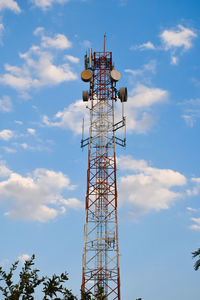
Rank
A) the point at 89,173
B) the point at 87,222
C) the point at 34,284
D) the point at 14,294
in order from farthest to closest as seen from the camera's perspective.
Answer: the point at 89,173 → the point at 87,222 → the point at 34,284 → the point at 14,294

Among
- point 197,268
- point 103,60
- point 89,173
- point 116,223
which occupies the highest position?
point 103,60

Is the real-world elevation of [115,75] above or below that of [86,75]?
below

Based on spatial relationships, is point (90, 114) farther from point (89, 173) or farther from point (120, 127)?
point (89, 173)

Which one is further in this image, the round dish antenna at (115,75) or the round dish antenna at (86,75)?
the round dish antenna at (86,75)

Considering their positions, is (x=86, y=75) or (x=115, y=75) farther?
(x=86, y=75)

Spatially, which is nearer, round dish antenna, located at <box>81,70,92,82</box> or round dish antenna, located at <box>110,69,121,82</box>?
round dish antenna, located at <box>110,69,121,82</box>

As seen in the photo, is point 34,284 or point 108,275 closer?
point 34,284

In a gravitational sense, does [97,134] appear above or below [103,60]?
below

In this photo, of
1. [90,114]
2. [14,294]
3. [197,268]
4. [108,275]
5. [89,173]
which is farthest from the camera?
[90,114]

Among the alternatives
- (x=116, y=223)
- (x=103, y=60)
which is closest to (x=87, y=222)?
(x=116, y=223)

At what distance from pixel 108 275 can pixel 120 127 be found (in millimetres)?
15006

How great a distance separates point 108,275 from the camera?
103 ft

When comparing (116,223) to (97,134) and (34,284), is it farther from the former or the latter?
(34,284)

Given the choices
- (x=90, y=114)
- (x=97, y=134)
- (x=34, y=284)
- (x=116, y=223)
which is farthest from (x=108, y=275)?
(x=34, y=284)
